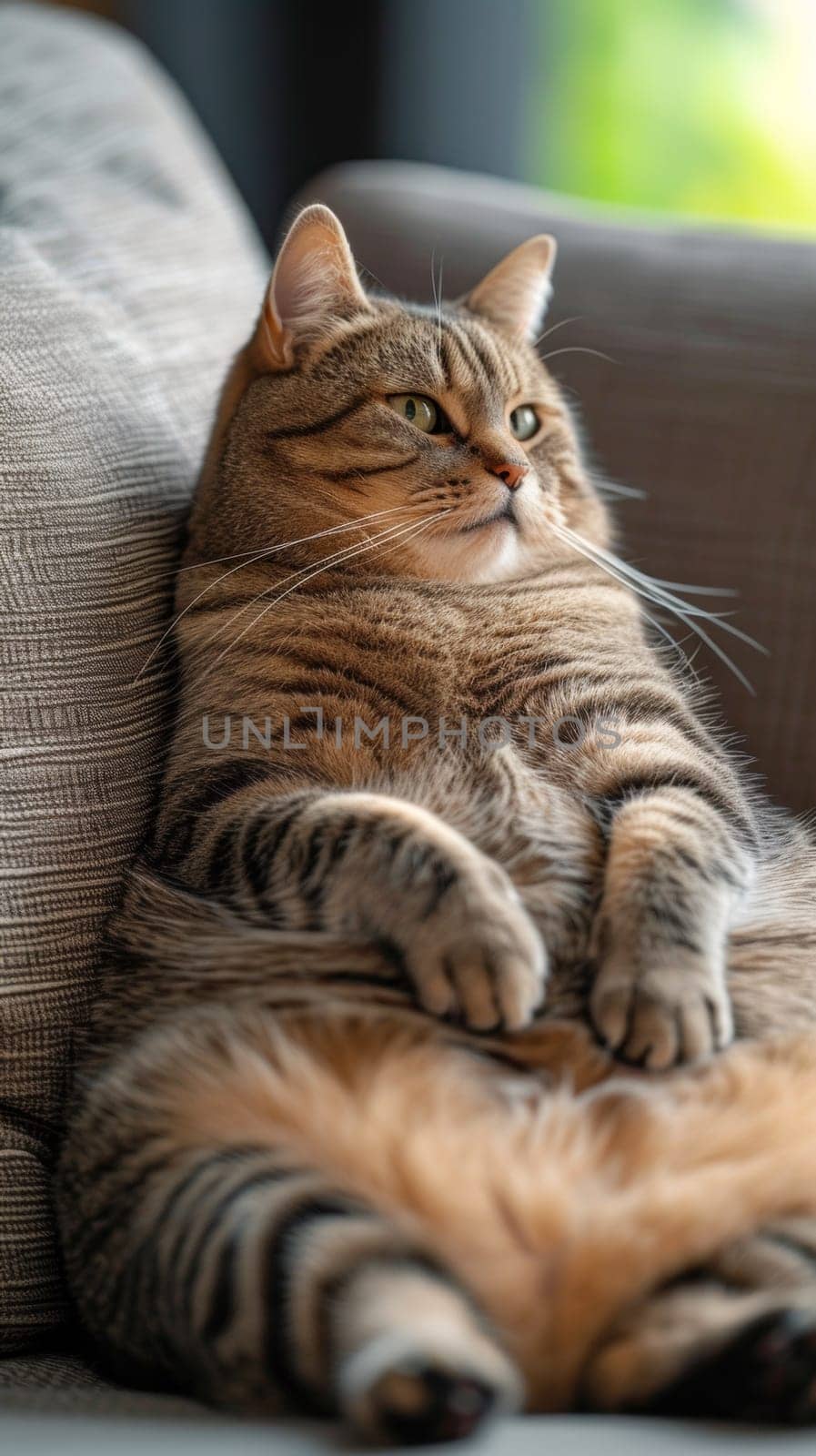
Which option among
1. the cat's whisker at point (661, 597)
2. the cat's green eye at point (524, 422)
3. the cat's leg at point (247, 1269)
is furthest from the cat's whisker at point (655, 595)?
the cat's leg at point (247, 1269)

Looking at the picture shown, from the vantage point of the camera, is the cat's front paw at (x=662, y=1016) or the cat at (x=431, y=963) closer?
the cat at (x=431, y=963)

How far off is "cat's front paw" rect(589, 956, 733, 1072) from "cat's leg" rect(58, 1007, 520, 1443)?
21cm

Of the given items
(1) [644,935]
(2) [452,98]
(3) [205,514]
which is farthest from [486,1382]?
(2) [452,98]

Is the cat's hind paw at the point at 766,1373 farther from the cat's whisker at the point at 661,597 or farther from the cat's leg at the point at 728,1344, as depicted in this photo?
the cat's whisker at the point at 661,597

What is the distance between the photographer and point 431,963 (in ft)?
2.95

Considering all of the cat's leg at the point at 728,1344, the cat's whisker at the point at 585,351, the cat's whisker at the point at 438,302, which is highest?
the cat's whisker at the point at 438,302

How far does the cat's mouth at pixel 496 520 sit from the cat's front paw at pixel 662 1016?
0.47 m

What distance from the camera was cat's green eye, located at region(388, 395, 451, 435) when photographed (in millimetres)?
1248

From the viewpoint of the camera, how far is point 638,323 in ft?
4.90

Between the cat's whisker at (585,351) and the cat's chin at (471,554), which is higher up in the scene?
the cat's whisker at (585,351)

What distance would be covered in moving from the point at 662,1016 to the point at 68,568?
63 cm

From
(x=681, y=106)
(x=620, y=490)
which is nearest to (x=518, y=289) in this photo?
(x=620, y=490)

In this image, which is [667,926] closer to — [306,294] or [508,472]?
[508,472]

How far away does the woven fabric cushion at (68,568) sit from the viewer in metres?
1.04
